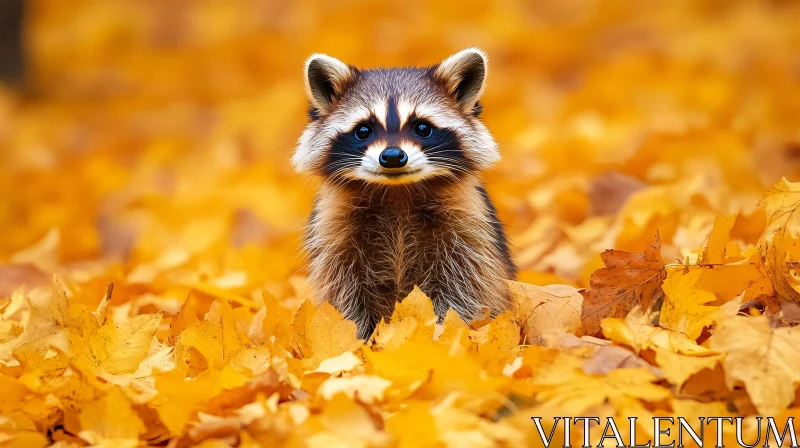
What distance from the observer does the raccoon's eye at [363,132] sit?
467cm

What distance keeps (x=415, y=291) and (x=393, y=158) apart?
2.04ft

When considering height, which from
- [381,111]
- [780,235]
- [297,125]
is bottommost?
[297,125]

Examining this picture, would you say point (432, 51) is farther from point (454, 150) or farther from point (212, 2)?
point (454, 150)

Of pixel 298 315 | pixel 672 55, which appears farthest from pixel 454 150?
pixel 672 55

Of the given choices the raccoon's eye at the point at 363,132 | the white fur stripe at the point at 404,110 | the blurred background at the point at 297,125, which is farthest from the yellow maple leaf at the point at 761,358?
the raccoon's eye at the point at 363,132

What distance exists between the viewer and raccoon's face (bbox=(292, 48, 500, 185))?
450cm

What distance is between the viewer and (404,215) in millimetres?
4707

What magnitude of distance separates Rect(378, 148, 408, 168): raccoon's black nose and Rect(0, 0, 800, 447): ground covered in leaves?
2.16ft

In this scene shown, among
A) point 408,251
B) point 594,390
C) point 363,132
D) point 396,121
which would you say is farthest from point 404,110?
point 594,390

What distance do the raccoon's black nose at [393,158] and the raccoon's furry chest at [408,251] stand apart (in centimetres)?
38

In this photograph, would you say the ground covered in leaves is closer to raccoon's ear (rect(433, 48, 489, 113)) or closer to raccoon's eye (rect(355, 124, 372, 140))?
raccoon's eye (rect(355, 124, 372, 140))

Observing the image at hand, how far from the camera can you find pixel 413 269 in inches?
186

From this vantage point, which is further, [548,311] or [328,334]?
[548,311]

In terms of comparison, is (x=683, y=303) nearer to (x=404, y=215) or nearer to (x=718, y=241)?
(x=718, y=241)
